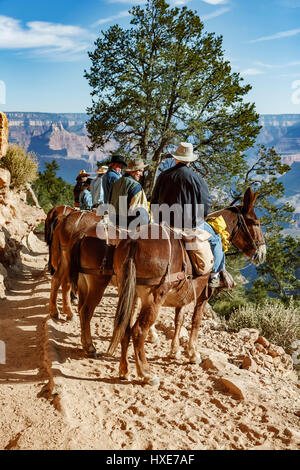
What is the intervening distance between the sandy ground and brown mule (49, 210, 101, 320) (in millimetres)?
421

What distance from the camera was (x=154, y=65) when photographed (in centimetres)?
1309

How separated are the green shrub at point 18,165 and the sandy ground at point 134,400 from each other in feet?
22.0

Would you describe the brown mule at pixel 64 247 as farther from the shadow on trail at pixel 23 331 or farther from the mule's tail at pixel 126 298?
the mule's tail at pixel 126 298

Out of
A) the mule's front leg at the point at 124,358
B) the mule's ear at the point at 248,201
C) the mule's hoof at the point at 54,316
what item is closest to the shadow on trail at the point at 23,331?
the mule's hoof at the point at 54,316

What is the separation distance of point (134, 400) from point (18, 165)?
943cm

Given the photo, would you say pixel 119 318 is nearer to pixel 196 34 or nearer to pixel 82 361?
pixel 82 361

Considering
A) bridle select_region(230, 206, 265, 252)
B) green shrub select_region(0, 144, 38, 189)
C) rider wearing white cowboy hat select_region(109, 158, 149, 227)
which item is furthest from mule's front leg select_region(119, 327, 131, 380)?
green shrub select_region(0, 144, 38, 189)

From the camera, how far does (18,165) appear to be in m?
11.0

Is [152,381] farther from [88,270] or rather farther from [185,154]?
[185,154]

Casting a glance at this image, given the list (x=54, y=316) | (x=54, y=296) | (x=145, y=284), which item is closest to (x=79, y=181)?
(x=54, y=296)

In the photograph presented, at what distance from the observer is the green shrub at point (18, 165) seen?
1095cm

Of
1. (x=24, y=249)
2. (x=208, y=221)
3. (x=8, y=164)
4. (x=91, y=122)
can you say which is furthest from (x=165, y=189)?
(x=91, y=122)

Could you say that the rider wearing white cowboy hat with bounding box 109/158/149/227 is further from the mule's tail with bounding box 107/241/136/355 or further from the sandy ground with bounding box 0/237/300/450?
the sandy ground with bounding box 0/237/300/450

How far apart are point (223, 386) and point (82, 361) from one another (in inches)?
76.8
